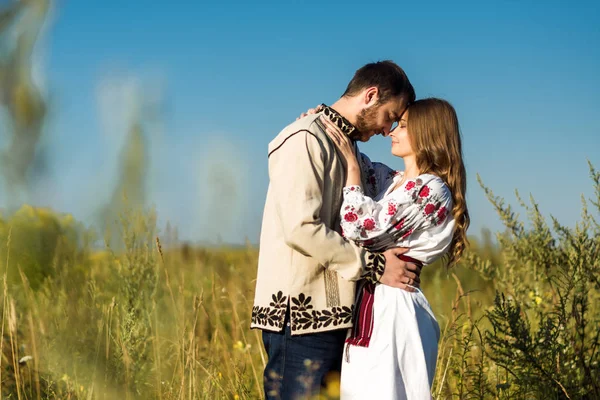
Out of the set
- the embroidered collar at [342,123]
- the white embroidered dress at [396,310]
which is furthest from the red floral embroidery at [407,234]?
the embroidered collar at [342,123]

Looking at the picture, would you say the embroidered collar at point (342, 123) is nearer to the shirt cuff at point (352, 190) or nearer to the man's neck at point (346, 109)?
the man's neck at point (346, 109)

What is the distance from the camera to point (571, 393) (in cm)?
343

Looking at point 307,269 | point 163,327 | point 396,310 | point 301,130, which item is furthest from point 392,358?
point 163,327

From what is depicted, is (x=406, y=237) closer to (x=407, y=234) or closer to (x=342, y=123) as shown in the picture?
(x=407, y=234)

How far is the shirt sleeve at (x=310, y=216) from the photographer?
8.09 feet

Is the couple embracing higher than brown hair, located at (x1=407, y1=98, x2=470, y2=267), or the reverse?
brown hair, located at (x1=407, y1=98, x2=470, y2=267)

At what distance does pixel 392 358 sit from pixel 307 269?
0.44 m

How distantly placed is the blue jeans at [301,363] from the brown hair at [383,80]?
0.94 m

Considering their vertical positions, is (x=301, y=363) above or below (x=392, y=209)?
below

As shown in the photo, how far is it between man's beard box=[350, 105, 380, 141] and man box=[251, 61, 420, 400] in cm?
19

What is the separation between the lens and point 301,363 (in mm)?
2543

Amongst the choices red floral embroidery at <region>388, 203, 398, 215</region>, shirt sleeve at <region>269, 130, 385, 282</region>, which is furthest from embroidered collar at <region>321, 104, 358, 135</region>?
red floral embroidery at <region>388, 203, 398, 215</region>

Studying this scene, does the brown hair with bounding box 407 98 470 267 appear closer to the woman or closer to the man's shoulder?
the woman

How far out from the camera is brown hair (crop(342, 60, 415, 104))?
277 cm
